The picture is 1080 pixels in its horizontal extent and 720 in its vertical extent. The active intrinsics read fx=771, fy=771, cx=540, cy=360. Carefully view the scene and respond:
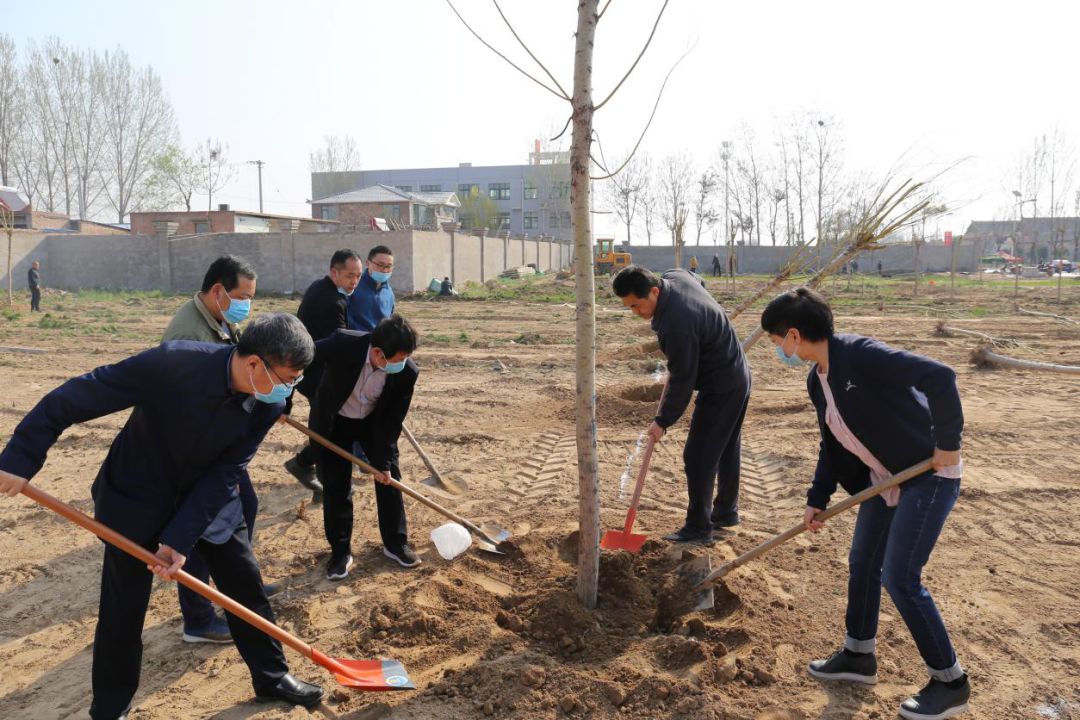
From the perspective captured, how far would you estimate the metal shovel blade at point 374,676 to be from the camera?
9.90ft

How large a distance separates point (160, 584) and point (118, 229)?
47568mm

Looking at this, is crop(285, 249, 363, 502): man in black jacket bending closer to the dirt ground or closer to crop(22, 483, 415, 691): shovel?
the dirt ground

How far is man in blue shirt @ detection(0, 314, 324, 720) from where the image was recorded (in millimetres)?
2506

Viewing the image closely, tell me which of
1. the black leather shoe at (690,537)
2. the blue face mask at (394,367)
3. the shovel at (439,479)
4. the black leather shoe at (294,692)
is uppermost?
the blue face mask at (394,367)

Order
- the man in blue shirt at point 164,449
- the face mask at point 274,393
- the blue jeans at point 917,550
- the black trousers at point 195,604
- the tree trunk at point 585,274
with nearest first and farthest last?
the man in blue shirt at point 164,449, the face mask at point 274,393, the blue jeans at point 917,550, the tree trunk at point 585,274, the black trousers at point 195,604

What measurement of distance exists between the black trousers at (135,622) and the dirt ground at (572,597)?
0.23 m

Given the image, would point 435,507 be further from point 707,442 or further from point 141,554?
point 141,554

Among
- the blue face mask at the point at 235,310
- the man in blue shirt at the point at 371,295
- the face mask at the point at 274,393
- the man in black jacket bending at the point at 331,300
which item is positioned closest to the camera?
the face mask at the point at 274,393

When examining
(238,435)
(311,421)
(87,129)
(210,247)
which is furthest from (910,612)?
(87,129)

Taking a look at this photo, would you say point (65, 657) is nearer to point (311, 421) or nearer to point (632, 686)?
point (311, 421)

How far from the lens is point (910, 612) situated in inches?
111

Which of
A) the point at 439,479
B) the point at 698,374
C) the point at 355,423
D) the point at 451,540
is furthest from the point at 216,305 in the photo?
the point at 698,374

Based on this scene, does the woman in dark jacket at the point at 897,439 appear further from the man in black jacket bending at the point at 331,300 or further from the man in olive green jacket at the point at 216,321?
the man in black jacket bending at the point at 331,300

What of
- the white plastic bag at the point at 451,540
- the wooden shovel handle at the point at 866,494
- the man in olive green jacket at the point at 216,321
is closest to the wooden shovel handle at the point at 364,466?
the white plastic bag at the point at 451,540
